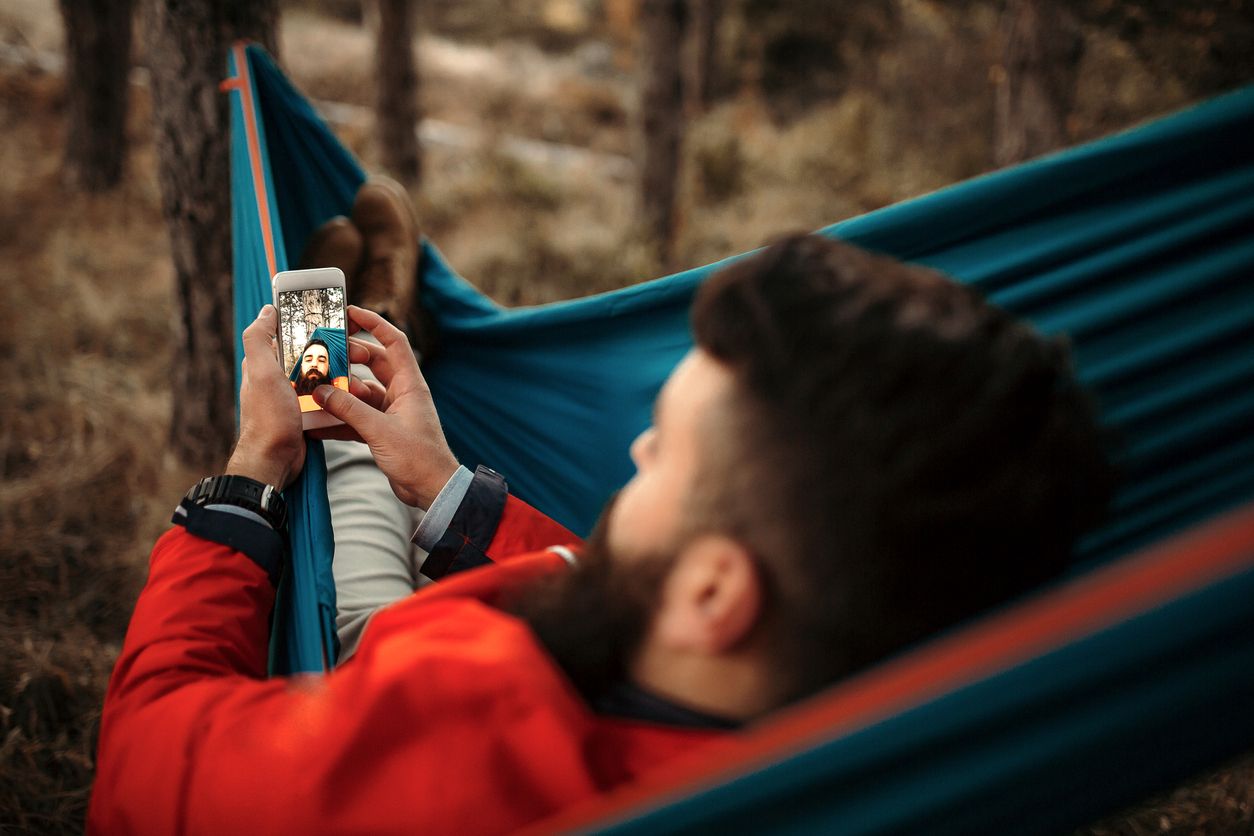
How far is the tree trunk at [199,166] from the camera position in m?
1.90

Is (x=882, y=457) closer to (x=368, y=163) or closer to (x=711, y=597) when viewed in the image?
(x=711, y=597)

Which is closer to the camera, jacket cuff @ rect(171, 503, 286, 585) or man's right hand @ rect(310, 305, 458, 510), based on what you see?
jacket cuff @ rect(171, 503, 286, 585)

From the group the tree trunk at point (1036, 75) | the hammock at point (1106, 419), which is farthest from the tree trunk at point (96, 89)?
the tree trunk at point (1036, 75)

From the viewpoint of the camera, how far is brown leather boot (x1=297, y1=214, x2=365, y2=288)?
5.53ft

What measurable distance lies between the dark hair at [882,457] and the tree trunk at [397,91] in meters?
5.09

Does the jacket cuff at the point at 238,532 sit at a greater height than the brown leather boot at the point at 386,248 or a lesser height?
lesser

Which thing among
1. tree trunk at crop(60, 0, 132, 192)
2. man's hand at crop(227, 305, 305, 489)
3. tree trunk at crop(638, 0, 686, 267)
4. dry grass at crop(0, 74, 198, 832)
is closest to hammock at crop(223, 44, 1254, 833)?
man's hand at crop(227, 305, 305, 489)

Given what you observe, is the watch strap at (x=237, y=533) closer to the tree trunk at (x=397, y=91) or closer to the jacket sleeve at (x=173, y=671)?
the jacket sleeve at (x=173, y=671)

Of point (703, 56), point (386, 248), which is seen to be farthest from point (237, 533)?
point (703, 56)

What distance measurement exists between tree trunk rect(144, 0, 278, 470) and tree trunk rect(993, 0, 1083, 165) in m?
3.12

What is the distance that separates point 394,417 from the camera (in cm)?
125

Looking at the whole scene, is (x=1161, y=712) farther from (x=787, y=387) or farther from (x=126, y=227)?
(x=126, y=227)

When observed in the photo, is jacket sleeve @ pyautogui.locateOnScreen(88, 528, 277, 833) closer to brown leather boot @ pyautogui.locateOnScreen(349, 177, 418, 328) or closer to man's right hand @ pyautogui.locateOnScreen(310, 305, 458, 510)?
man's right hand @ pyautogui.locateOnScreen(310, 305, 458, 510)

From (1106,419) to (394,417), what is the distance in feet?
3.17
